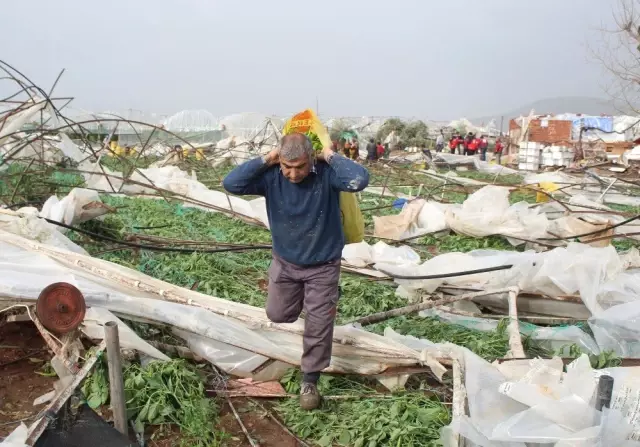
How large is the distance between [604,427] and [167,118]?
36.9 m

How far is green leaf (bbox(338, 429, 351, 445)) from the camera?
7.62 ft

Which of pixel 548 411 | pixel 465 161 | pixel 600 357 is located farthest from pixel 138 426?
pixel 465 161

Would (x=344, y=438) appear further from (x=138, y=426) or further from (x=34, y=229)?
(x=34, y=229)

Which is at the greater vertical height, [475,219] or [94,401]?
[475,219]

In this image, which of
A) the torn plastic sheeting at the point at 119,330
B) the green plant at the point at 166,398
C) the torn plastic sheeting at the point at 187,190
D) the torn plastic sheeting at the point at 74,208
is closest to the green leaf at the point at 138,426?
the green plant at the point at 166,398

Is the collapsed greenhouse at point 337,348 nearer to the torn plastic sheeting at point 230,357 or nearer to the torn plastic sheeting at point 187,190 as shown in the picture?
the torn plastic sheeting at point 230,357

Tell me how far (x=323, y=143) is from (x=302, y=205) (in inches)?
13.3

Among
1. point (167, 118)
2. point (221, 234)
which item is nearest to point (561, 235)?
point (221, 234)

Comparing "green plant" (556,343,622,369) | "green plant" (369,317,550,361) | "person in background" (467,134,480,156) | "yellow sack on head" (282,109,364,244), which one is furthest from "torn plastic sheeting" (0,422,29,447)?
"person in background" (467,134,480,156)

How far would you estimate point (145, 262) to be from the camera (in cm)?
468

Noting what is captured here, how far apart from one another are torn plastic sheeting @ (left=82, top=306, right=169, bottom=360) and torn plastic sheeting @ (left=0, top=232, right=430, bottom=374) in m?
0.10

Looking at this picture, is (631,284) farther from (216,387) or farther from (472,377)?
(216,387)

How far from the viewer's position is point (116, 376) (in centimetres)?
211

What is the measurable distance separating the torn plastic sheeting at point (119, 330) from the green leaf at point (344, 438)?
0.99 meters
